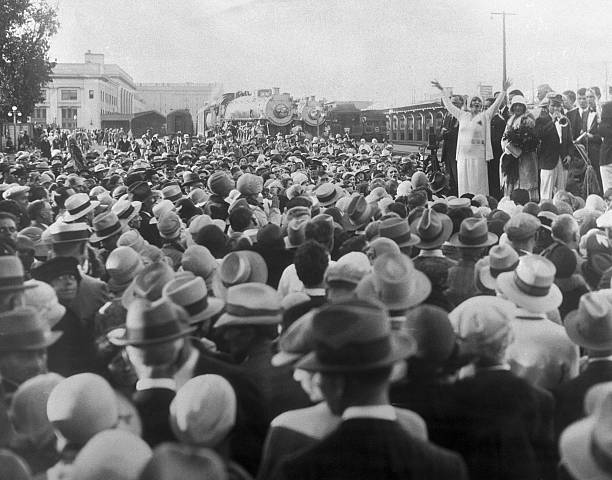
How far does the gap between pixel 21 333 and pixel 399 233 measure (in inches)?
112

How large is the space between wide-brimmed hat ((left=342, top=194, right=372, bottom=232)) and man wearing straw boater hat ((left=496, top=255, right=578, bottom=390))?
10.1 feet

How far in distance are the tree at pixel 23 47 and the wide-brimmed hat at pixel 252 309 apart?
48.6 feet

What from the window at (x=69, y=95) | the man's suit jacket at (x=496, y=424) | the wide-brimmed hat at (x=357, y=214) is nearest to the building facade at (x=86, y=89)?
the window at (x=69, y=95)

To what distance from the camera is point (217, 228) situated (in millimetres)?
6598

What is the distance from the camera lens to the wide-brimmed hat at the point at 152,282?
4.35 m

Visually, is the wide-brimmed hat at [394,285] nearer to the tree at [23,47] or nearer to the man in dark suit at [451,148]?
the man in dark suit at [451,148]

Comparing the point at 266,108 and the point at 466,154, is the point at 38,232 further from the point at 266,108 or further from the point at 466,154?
the point at 266,108

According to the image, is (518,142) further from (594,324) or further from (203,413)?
(203,413)

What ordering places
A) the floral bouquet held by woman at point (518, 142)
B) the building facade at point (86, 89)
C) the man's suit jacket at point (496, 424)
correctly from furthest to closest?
the building facade at point (86, 89) < the floral bouquet held by woman at point (518, 142) < the man's suit jacket at point (496, 424)

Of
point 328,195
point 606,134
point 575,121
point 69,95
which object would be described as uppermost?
point 69,95

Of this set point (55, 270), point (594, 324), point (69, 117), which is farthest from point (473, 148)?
point (69, 117)

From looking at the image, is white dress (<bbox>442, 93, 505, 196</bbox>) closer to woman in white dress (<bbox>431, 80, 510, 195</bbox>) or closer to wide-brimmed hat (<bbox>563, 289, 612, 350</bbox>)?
woman in white dress (<bbox>431, 80, 510, 195</bbox>)

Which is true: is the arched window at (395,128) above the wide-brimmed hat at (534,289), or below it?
above

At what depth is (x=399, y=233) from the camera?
19.3 feet
